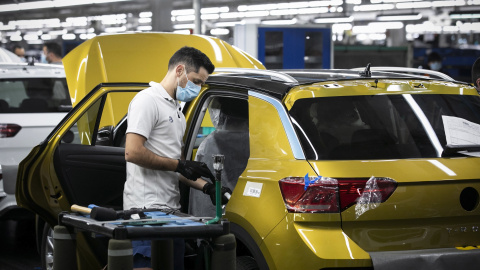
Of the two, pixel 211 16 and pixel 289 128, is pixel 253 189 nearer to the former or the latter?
pixel 289 128

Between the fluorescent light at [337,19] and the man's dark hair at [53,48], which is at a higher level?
the man's dark hair at [53,48]

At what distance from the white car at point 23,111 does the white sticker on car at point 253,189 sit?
158 inches

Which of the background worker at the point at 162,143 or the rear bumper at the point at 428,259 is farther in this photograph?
the background worker at the point at 162,143

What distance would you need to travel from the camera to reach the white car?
7.64 metres

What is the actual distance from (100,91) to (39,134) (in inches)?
114

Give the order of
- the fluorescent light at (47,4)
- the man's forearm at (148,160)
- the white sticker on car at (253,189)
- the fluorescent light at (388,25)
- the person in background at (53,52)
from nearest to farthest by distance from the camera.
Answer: the white sticker on car at (253,189), the man's forearm at (148,160), the person in background at (53,52), the fluorescent light at (47,4), the fluorescent light at (388,25)

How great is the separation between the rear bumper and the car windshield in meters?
0.48

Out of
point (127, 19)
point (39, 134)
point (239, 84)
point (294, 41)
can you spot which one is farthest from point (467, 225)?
point (127, 19)

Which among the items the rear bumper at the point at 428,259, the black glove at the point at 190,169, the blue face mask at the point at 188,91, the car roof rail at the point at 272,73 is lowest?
the rear bumper at the point at 428,259

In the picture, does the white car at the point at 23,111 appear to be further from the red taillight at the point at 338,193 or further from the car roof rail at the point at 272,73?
the red taillight at the point at 338,193

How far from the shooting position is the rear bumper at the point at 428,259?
3.67 metres

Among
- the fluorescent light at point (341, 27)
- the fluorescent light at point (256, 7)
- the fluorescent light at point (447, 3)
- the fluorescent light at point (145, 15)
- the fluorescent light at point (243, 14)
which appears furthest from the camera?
the fluorescent light at point (145, 15)

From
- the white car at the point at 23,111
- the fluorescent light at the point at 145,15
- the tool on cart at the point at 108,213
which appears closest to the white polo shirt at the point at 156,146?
the tool on cart at the point at 108,213

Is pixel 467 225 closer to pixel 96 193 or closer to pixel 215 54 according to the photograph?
pixel 96 193
